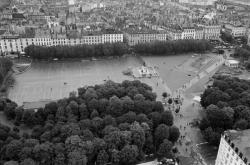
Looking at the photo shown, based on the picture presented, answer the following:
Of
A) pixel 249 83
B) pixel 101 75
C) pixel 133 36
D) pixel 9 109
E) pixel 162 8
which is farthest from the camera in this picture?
pixel 162 8

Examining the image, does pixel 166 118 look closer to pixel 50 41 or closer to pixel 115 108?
pixel 115 108

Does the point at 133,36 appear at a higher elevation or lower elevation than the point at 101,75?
higher

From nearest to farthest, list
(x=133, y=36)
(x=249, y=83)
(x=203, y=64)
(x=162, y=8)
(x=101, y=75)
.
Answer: (x=249, y=83) < (x=101, y=75) < (x=203, y=64) < (x=133, y=36) < (x=162, y=8)

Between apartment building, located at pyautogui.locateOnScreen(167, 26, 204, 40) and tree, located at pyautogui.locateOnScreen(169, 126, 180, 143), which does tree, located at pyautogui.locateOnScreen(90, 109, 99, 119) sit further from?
apartment building, located at pyautogui.locateOnScreen(167, 26, 204, 40)

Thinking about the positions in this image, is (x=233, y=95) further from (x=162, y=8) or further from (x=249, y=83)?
(x=162, y=8)

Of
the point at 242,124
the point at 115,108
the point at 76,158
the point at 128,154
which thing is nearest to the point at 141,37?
the point at 115,108

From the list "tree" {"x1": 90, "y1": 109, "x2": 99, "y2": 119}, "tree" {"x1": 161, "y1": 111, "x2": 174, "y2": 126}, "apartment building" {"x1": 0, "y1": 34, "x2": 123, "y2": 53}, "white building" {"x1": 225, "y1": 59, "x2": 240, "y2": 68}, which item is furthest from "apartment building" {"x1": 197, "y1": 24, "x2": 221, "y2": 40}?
"tree" {"x1": 90, "y1": 109, "x2": 99, "y2": 119}

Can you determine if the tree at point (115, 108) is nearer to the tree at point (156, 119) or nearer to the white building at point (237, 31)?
the tree at point (156, 119)

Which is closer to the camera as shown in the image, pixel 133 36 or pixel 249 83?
pixel 249 83

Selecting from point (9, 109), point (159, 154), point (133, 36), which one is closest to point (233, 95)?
point (159, 154)
